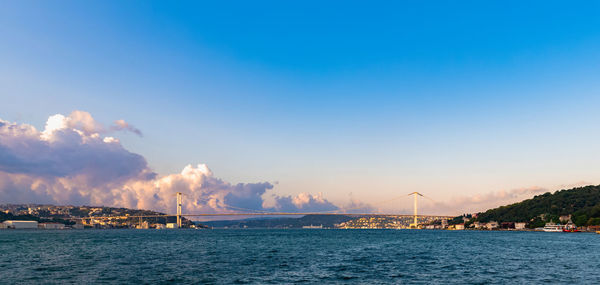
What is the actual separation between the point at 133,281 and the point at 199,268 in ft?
34.3

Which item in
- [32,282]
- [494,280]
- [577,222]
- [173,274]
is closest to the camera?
[32,282]

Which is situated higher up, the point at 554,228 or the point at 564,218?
the point at 564,218

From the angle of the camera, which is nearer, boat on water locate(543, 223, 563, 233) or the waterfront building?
boat on water locate(543, 223, 563, 233)

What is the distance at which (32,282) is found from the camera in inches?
1383

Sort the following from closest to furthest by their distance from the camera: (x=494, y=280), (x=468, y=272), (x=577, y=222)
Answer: (x=494, y=280) < (x=468, y=272) < (x=577, y=222)

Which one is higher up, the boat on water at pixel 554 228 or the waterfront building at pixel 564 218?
the waterfront building at pixel 564 218

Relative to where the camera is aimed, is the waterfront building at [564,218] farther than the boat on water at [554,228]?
Yes

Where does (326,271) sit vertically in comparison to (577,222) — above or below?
above

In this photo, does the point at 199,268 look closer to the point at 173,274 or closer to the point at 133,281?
the point at 173,274

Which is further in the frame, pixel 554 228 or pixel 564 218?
pixel 564 218

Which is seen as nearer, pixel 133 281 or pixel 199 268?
pixel 133 281

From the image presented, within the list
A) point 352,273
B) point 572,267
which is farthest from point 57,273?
point 572,267

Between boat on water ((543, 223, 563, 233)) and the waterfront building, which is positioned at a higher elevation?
the waterfront building

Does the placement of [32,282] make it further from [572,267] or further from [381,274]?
[572,267]
